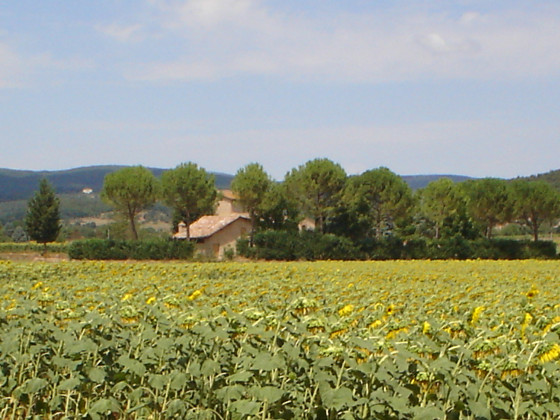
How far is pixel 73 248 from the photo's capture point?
40.8m

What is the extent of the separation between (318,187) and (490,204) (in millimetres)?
17624

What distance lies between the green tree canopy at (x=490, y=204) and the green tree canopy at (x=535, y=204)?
0.76 m

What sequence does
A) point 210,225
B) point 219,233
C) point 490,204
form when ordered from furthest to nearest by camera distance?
point 490,204, point 210,225, point 219,233

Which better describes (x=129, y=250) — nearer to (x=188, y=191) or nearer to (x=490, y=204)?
(x=188, y=191)

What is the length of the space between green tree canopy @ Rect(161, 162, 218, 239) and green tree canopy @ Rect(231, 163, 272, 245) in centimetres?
193

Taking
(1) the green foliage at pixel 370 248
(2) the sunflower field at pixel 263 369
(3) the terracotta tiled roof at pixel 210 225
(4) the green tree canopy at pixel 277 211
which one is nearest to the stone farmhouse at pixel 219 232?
(3) the terracotta tiled roof at pixel 210 225

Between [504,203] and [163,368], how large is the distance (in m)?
59.8

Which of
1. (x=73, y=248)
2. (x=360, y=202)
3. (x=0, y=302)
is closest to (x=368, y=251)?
(x=360, y=202)

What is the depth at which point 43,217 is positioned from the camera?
58.5 metres

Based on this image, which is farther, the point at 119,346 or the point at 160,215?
the point at 160,215

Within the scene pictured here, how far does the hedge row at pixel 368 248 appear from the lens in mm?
40906

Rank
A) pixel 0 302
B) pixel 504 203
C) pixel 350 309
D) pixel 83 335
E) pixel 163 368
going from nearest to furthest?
pixel 163 368 < pixel 83 335 < pixel 350 309 < pixel 0 302 < pixel 504 203

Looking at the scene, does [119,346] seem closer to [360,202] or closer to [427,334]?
[427,334]

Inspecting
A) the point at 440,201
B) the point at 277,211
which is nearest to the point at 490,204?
the point at 440,201
